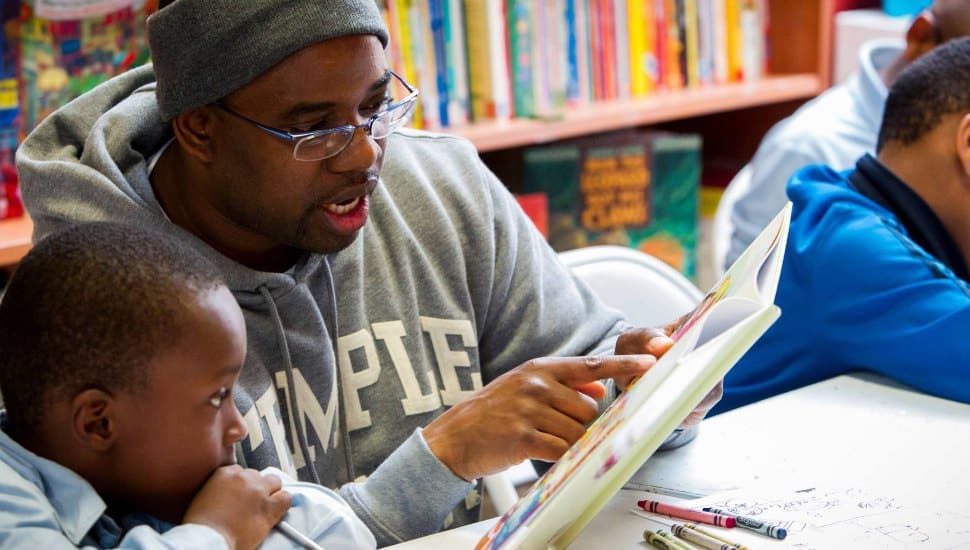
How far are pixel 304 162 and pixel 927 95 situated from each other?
0.93 meters

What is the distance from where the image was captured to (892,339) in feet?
4.96

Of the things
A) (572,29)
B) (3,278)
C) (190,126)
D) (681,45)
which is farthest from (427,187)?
(681,45)

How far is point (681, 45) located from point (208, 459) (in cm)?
216

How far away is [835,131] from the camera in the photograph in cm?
245

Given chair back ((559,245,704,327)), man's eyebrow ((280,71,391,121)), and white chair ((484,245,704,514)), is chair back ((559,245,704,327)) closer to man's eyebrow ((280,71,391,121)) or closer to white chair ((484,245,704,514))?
white chair ((484,245,704,514))

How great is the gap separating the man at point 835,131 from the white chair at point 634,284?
45 centimetres

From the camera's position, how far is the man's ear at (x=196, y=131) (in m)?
1.29

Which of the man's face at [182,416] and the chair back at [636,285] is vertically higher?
the man's face at [182,416]

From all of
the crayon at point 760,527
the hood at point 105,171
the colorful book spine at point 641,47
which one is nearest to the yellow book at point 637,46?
the colorful book spine at point 641,47

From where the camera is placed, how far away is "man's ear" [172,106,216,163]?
1.29m

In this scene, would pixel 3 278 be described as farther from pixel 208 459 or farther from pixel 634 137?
pixel 634 137

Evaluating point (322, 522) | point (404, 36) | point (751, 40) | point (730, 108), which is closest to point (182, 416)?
point (322, 522)

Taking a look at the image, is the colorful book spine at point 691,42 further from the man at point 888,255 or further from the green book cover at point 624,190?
the man at point 888,255

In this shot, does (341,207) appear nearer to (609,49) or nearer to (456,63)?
(456,63)
